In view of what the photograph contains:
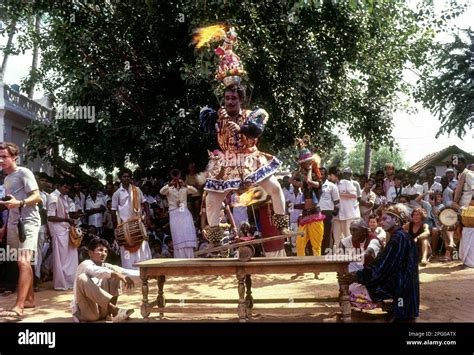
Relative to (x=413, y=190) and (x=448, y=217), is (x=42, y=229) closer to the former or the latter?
(x=448, y=217)

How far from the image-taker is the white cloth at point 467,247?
28.9 feet

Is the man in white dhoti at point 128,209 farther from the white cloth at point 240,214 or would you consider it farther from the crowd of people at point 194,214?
the white cloth at point 240,214

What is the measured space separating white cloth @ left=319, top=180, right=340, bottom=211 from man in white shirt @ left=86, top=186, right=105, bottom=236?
477 cm

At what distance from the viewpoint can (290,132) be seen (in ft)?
37.3

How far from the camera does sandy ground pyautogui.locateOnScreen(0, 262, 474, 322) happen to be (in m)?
5.56

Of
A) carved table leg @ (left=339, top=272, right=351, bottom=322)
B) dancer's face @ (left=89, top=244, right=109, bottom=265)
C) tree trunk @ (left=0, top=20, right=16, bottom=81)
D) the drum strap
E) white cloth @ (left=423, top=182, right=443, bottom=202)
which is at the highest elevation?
tree trunk @ (left=0, top=20, right=16, bottom=81)

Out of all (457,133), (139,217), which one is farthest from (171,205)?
(457,133)

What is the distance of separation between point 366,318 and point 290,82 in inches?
260

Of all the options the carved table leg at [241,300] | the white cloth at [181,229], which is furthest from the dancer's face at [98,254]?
the white cloth at [181,229]

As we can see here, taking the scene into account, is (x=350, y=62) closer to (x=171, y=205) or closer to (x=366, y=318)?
(x=171, y=205)

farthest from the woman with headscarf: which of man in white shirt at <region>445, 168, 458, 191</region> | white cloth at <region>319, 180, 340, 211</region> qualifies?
man in white shirt at <region>445, 168, 458, 191</region>

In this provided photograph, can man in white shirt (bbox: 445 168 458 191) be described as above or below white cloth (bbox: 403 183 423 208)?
above

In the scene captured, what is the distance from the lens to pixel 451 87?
13844 mm

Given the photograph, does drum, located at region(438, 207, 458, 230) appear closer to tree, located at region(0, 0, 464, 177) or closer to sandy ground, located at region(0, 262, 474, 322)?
sandy ground, located at region(0, 262, 474, 322)
